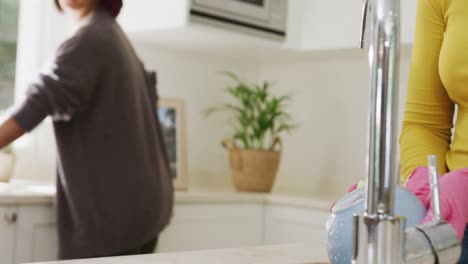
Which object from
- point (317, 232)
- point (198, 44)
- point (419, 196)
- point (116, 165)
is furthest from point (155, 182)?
point (419, 196)

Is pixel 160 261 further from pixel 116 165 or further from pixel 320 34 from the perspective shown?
pixel 320 34

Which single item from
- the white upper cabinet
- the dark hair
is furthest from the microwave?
the dark hair

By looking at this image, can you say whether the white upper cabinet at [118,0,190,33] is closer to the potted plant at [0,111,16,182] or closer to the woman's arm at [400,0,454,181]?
the potted plant at [0,111,16,182]

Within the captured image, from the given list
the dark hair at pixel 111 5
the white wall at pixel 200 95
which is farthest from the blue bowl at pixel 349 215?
the white wall at pixel 200 95

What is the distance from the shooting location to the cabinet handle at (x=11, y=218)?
209 centimetres

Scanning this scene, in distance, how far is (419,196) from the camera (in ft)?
2.71

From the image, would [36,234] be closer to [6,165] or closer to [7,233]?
[7,233]

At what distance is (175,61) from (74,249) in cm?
126

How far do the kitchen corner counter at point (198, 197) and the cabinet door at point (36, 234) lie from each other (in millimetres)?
31

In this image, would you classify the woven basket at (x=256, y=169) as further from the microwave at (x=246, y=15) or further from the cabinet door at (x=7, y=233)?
the cabinet door at (x=7, y=233)

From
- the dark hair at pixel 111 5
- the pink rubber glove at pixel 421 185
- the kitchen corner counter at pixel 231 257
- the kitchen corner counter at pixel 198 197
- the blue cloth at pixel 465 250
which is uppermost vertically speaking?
the dark hair at pixel 111 5

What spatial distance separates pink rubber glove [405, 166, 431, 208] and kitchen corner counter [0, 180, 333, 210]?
1442mm

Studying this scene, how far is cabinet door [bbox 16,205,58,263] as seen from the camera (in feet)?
6.97

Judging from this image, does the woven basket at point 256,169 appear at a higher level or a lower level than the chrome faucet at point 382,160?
lower
